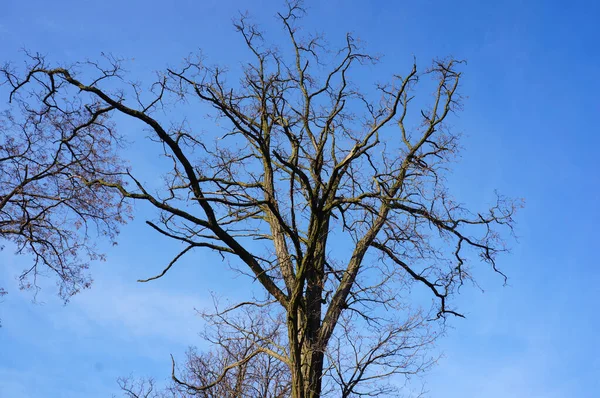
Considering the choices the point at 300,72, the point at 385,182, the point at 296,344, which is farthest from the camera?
the point at 300,72

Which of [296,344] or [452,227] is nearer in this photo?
[296,344]

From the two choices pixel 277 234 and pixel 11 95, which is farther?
pixel 11 95

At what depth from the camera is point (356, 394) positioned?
28.0 feet

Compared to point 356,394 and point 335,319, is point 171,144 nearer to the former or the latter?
point 335,319

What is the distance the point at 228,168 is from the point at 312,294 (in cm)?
258

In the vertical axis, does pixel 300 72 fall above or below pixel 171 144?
above

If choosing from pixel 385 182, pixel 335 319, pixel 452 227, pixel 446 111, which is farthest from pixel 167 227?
pixel 446 111

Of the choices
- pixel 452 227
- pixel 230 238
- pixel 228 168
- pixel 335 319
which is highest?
pixel 228 168

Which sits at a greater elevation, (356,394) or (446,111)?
(446,111)

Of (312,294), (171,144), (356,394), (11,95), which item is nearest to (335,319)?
(312,294)

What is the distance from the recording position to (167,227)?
335 inches

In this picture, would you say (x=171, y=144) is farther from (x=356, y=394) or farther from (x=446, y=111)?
(x=446, y=111)

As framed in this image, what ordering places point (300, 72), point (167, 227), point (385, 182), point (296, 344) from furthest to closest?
point (300, 72), point (385, 182), point (167, 227), point (296, 344)

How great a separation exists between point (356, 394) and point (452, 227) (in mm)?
2990
